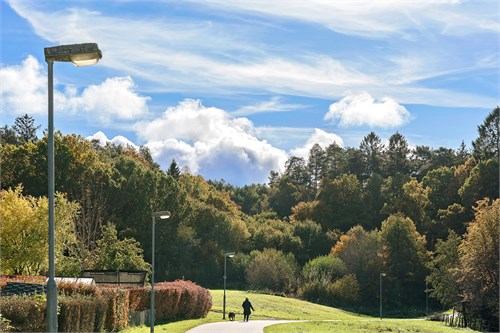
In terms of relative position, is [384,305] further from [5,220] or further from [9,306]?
[9,306]

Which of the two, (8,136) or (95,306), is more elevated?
(8,136)

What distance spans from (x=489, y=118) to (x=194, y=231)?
54.1 m

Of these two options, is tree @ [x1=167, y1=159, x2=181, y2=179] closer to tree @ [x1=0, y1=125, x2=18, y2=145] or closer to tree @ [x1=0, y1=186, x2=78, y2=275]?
tree @ [x1=0, y1=125, x2=18, y2=145]

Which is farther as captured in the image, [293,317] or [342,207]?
[342,207]

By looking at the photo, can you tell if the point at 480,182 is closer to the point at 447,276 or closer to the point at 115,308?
the point at 447,276

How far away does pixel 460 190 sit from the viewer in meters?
95.5

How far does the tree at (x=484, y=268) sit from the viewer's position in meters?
60.4

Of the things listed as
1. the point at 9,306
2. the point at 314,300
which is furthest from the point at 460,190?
the point at 9,306

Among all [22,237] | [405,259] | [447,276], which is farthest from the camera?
[405,259]

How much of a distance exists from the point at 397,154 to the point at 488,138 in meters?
24.1

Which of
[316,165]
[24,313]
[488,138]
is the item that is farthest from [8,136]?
[24,313]

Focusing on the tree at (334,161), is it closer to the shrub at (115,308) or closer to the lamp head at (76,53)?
the shrub at (115,308)

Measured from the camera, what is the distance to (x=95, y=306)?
27.1 m

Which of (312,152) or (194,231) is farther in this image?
(312,152)
